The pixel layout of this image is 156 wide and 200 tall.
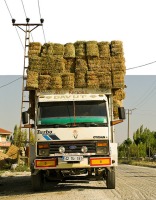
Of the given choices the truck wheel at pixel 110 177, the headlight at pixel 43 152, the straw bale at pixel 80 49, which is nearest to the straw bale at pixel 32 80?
the straw bale at pixel 80 49

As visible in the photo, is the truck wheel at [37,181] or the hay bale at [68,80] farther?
the hay bale at [68,80]

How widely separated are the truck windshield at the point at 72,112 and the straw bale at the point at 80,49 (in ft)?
6.46

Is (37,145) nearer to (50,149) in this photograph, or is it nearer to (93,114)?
(50,149)

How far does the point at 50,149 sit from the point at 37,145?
0.41m

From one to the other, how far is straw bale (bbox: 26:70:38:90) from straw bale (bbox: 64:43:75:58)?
4.15 feet

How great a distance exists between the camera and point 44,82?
43.8 feet

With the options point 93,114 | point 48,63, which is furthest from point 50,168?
point 48,63

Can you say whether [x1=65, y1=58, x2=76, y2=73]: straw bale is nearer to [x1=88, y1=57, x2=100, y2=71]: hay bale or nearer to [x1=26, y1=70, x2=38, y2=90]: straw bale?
[x1=88, y1=57, x2=100, y2=71]: hay bale

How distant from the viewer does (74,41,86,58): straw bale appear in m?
13.9

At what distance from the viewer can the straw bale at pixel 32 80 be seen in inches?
519

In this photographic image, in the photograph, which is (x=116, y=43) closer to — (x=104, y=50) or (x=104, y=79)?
(x=104, y=50)

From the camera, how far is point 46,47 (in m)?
14.0

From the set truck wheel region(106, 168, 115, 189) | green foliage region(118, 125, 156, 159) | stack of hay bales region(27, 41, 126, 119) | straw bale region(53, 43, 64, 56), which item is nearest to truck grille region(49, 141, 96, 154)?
truck wheel region(106, 168, 115, 189)

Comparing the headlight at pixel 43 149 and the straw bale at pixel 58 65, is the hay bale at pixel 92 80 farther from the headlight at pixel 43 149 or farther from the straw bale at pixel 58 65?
the headlight at pixel 43 149
